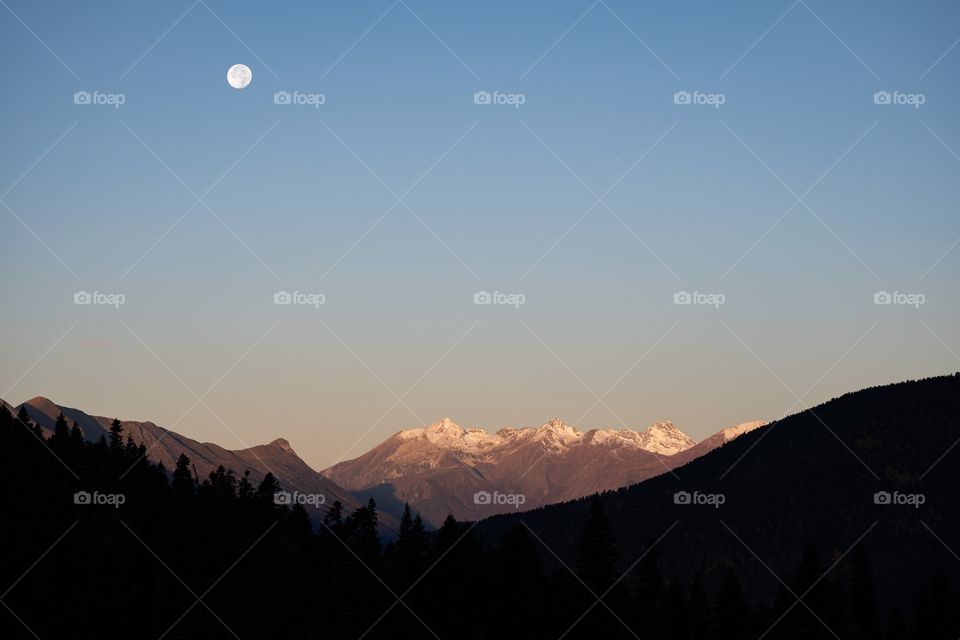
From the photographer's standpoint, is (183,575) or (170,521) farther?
(170,521)

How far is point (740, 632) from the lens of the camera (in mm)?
110812

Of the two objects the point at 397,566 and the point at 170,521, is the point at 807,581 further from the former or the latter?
the point at 170,521

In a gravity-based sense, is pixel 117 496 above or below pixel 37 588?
above

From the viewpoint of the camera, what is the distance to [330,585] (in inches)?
4038

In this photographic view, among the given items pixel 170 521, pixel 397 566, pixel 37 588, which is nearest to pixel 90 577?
pixel 37 588

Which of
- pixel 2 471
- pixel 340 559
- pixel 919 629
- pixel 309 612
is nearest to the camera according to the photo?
pixel 309 612

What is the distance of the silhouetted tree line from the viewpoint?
10019 cm

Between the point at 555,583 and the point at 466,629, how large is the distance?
8.53 m

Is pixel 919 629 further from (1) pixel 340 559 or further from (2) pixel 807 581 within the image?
(1) pixel 340 559

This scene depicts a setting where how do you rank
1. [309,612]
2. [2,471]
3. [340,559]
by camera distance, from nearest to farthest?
[309,612], [340,559], [2,471]

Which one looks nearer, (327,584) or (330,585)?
(330,585)

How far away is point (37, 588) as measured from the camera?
357 feet

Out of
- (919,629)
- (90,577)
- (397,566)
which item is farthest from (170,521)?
(919,629)

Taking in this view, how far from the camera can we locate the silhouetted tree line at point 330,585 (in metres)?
100
